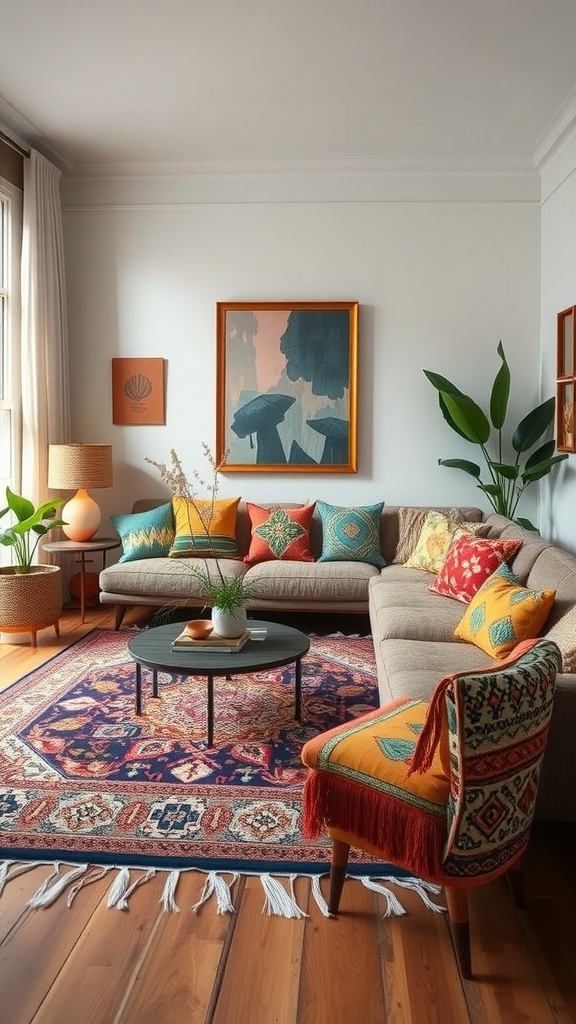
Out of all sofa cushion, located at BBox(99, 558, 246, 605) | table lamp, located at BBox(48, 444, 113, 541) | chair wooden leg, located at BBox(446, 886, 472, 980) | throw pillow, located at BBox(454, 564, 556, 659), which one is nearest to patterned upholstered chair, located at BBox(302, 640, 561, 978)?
chair wooden leg, located at BBox(446, 886, 472, 980)

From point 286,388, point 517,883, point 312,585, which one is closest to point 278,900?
point 517,883

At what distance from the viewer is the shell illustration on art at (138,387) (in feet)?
18.8

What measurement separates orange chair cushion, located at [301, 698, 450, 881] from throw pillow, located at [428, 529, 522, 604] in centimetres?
181

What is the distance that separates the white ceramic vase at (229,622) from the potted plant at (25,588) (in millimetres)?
1563

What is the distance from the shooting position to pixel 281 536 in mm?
5188

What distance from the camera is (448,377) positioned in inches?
220

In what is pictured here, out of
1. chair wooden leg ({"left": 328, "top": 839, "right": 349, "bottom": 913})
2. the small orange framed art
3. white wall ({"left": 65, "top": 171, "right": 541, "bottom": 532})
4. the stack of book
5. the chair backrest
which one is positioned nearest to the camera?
the chair backrest

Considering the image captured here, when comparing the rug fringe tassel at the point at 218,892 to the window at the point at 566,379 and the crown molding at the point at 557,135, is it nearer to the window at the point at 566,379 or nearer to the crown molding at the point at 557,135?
the window at the point at 566,379

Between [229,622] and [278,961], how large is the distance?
1605mm

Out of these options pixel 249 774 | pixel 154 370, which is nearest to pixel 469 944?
pixel 249 774

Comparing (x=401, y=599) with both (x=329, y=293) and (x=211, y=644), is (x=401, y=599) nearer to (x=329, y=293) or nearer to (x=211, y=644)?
(x=211, y=644)


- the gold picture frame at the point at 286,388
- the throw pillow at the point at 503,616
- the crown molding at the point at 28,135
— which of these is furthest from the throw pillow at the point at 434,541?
the crown molding at the point at 28,135

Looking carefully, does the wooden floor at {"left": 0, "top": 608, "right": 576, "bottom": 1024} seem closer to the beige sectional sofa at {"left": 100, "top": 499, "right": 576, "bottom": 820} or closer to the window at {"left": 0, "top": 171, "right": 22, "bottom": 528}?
the beige sectional sofa at {"left": 100, "top": 499, "right": 576, "bottom": 820}

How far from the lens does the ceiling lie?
3.57 meters
